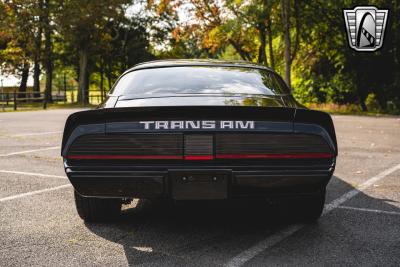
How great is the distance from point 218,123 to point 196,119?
0.51ft

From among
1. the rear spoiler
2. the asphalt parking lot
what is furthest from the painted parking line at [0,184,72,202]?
the rear spoiler

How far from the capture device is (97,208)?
418 centimetres

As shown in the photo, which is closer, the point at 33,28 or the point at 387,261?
the point at 387,261

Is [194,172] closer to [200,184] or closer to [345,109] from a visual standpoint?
[200,184]

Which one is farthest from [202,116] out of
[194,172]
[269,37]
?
[269,37]

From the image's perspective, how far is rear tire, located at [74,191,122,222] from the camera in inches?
164

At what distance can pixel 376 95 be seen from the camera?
80.5ft

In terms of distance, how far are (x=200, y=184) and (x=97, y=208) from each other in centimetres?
120

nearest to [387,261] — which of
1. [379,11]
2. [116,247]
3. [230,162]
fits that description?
[230,162]

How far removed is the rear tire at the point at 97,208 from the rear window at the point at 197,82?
92 cm

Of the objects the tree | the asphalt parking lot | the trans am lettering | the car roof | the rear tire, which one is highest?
the tree

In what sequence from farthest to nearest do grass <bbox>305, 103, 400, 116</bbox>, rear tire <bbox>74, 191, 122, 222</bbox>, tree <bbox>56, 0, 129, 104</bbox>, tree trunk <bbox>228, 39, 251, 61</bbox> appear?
tree <bbox>56, 0, 129, 104</bbox> → tree trunk <bbox>228, 39, 251, 61</bbox> → grass <bbox>305, 103, 400, 116</bbox> → rear tire <bbox>74, 191, 122, 222</bbox>

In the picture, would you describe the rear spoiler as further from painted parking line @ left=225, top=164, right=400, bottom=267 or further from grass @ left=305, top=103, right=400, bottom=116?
grass @ left=305, top=103, right=400, bottom=116

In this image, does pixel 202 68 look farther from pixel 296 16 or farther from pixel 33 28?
pixel 33 28
